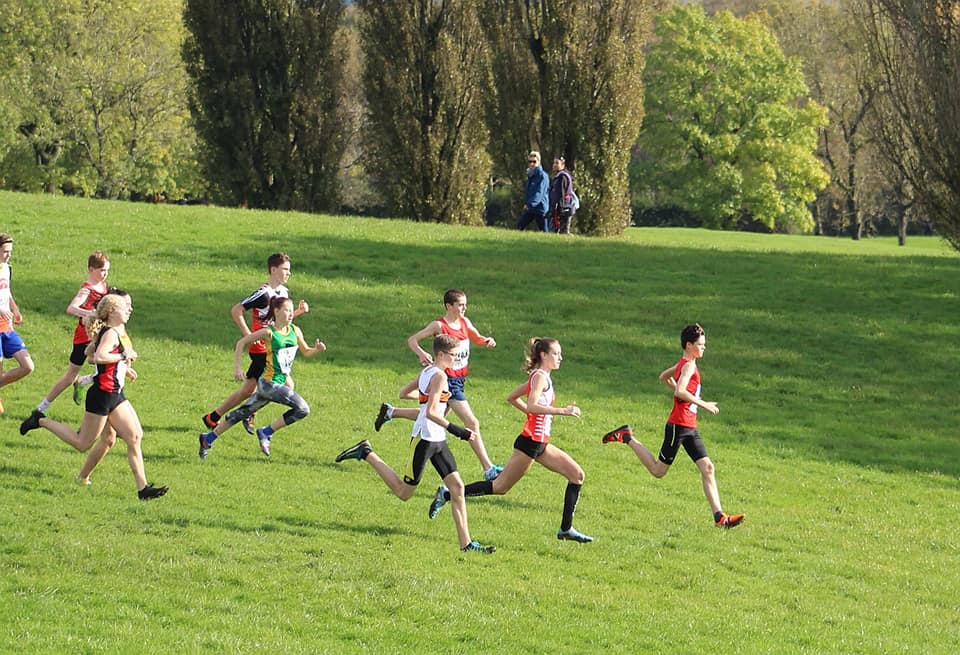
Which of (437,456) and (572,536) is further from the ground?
(437,456)

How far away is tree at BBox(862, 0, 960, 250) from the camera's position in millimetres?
32031

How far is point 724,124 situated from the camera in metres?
71.8

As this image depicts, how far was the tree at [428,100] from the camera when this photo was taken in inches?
1713

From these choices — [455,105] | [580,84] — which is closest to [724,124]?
[455,105]

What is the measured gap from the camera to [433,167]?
Answer: 44.0m

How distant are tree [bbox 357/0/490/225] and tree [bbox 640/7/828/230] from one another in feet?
93.5

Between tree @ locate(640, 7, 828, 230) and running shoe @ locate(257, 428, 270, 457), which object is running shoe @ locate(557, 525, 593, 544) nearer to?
running shoe @ locate(257, 428, 270, 457)

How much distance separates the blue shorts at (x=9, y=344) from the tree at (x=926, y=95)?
2301cm

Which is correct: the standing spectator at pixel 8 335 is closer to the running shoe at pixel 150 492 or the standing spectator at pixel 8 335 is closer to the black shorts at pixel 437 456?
the running shoe at pixel 150 492

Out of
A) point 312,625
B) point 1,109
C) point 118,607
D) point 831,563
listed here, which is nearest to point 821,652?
point 831,563

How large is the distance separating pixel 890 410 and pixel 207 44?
95.4 ft

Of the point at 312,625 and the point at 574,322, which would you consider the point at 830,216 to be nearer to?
the point at 574,322

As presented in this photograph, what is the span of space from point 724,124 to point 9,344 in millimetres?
58633

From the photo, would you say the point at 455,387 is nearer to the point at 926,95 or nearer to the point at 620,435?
the point at 620,435
